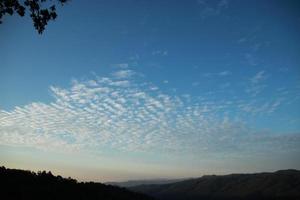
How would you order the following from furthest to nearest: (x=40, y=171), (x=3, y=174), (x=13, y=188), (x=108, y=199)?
(x=40, y=171) < (x=108, y=199) < (x=3, y=174) < (x=13, y=188)

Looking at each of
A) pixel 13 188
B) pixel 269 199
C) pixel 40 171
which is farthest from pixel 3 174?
pixel 269 199

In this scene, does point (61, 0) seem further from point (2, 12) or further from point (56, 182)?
point (56, 182)

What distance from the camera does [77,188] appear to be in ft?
98.4

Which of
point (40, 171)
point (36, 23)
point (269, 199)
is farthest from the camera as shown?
point (269, 199)

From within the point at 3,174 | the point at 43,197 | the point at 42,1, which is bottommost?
the point at 43,197

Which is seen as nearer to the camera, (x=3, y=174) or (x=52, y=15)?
(x=52, y=15)

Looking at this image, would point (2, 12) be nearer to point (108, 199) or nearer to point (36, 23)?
point (36, 23)

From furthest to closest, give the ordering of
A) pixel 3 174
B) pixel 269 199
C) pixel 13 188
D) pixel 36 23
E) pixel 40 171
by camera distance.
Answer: pixel 269 199
pixel 40 171
pixel 3 174
pixel 36 23
pixel 13 188

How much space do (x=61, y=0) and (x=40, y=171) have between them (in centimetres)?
1569

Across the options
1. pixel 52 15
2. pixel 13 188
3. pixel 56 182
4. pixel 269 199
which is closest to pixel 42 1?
pixel 52 15

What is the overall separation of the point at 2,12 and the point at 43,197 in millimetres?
11986

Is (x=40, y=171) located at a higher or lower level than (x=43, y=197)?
higher

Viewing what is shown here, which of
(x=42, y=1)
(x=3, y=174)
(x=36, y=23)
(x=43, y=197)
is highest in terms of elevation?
(x=42, y=1)

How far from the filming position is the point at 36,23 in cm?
2406
